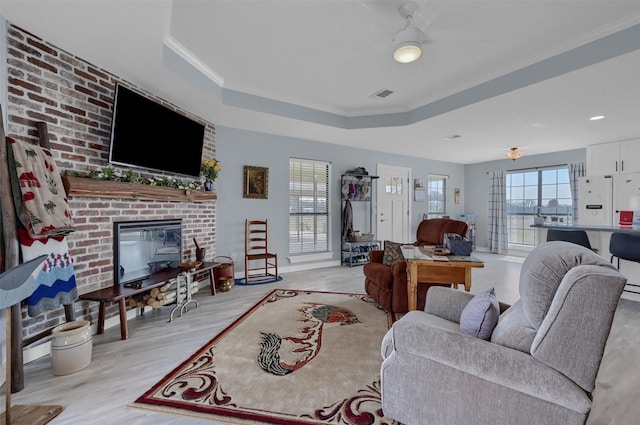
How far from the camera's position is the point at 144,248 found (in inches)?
127

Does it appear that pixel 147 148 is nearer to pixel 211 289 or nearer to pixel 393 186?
pixel 211 289

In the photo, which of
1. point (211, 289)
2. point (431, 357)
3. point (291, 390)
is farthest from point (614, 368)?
point (211, 289)

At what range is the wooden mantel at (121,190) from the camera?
92.0 inches

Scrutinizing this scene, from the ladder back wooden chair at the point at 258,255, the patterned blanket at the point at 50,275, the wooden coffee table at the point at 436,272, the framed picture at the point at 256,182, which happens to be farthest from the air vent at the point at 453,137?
the patterned blanket at the point at 50,275

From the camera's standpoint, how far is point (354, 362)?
215 centimetres

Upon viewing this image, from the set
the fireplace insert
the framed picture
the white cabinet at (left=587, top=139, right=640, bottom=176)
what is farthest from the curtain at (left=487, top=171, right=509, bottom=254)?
the fireplace insert

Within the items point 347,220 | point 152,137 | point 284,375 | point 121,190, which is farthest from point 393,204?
point 121,190

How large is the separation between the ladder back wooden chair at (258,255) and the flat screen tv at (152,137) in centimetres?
132

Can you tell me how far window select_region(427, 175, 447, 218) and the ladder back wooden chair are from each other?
4624 millimetres

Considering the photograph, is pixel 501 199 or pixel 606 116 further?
pixel 501 199

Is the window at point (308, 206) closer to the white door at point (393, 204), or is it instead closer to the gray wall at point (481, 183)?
the white door at point (393, 204)

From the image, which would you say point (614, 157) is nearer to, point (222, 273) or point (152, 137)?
point (222, 273)

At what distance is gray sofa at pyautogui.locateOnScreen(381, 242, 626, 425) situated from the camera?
110cm

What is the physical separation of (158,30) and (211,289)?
3030 mm
